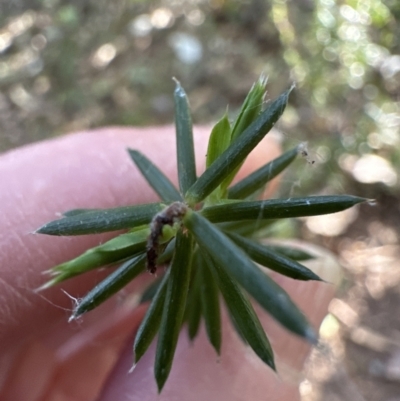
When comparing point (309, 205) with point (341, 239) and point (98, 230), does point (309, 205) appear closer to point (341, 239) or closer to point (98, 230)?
point (98, 230)

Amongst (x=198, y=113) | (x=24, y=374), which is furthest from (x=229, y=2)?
(x=24, y=374)

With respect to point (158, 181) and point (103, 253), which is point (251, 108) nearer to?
point (158, 181)

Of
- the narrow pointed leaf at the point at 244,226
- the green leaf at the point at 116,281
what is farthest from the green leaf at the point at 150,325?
the narrow pointed leaf at the point at 244,226

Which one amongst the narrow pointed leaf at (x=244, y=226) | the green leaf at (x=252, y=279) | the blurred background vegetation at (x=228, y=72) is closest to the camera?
the green leaf at (x=252, y=279)

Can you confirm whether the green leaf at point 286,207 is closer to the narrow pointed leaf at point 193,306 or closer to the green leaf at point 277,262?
the green leaf at point 277,262

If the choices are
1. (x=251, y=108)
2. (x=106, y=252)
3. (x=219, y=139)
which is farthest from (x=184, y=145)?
(x=106, y=252)
